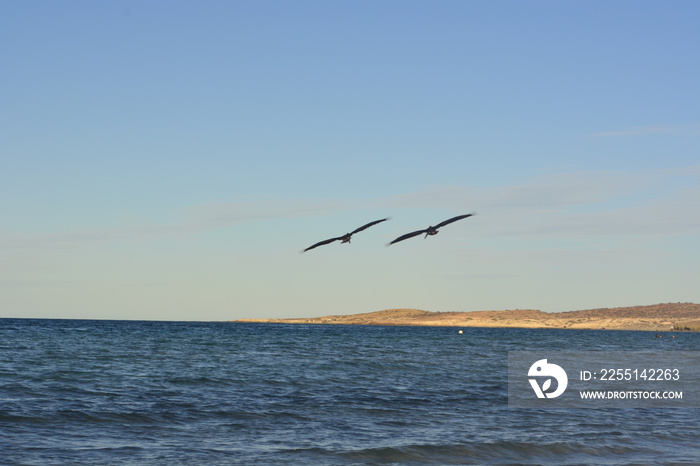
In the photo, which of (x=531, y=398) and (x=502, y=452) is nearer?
(x=502, y=452)

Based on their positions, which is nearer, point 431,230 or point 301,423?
point 431,230

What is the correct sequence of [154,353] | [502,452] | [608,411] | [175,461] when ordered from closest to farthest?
[175,461] < [502,452] < [608,411] < [154,353]

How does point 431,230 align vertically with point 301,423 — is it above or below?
above

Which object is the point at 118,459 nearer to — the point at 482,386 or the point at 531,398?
the point at 531,398

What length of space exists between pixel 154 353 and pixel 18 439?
3627 centimetres

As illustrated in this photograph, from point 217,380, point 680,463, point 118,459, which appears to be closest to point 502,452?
point 680,463

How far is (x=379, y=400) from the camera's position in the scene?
30.0m

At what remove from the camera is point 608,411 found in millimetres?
28672

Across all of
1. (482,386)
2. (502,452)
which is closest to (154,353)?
(482,386)

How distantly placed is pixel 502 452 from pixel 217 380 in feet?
61.5

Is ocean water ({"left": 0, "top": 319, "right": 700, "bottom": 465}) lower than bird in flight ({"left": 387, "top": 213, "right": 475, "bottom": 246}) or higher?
lower

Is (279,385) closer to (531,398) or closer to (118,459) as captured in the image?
(531,398)

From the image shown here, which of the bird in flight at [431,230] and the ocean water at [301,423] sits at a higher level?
the bird in flight at [431,230]

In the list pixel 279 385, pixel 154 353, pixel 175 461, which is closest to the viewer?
pixel 175 461
